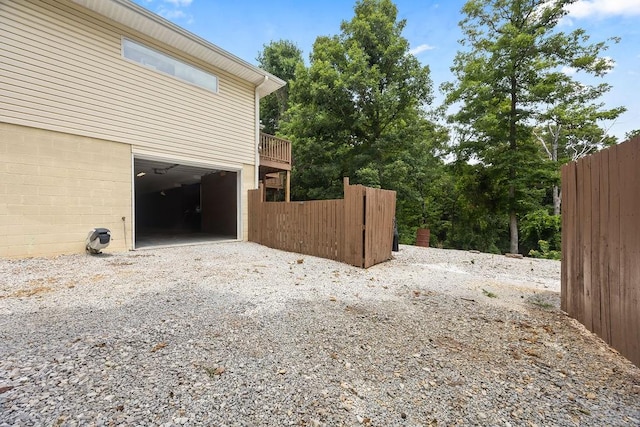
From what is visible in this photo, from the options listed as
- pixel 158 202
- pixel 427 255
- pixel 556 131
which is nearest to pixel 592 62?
pixel 556 131

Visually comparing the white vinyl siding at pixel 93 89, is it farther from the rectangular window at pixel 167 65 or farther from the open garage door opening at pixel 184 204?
the open garage door opening at pixel 184 204

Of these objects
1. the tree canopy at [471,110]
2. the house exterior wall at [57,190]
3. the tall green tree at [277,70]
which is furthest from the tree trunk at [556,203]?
the house exterior wall at [57,190]

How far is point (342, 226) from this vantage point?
6059 mm

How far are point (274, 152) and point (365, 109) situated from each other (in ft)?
18.5

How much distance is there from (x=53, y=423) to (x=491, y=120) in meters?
15.0

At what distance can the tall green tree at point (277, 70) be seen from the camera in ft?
65.0

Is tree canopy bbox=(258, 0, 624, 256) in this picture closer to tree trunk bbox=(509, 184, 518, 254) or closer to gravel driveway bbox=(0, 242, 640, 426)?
tree trunk bbox=(509, 184, 518, 254)

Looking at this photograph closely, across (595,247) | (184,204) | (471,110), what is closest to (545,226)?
(471,110)

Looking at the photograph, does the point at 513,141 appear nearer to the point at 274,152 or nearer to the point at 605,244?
the point at 274,152

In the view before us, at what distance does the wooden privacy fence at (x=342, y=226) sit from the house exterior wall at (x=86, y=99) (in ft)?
10.8

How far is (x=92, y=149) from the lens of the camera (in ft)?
20.5

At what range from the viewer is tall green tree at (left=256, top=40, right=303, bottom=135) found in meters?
19.8

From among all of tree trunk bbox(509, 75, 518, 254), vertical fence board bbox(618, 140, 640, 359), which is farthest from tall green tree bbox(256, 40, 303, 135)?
vertical fence board bbox(618, 140, 640, 359)

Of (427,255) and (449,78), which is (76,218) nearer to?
(427,255)
